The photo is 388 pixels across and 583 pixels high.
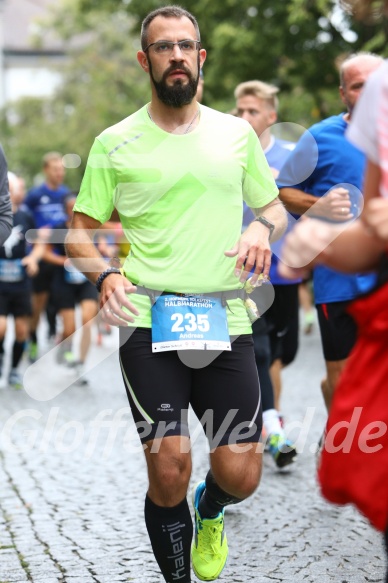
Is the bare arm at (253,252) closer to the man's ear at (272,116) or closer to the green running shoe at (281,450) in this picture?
the green running shoe at (281,450)

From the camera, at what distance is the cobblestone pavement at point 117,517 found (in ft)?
16.3

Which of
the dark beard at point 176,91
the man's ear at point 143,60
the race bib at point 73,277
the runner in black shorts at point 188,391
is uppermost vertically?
the man's ear at point 143,60

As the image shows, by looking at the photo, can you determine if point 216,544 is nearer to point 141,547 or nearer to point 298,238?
point 141,547

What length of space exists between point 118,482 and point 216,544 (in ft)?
8.08

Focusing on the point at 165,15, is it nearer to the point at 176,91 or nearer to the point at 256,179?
the point at 176,91

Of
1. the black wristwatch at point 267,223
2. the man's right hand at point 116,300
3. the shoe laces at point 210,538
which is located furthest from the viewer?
the shoe laces at point 210,538

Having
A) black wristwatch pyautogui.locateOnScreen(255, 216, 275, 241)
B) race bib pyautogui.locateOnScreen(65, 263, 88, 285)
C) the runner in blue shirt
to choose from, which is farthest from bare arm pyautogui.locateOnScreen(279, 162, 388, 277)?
race bib pyautogui.locateOnScreen(65, 263, 88, 285)

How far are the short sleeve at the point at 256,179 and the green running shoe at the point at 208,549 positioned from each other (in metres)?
1.29

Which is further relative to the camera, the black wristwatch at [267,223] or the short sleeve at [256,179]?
the short sleeve at [256,179]

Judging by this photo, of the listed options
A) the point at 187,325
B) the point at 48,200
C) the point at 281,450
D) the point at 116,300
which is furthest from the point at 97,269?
the point at 48,200

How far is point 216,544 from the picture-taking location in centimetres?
459

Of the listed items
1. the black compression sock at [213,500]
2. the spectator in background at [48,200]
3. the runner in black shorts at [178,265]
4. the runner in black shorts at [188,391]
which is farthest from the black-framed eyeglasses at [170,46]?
the spectator in background at [48,200]

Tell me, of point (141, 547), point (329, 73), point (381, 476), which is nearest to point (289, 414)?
point (141, 547)

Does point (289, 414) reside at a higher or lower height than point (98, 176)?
lower
